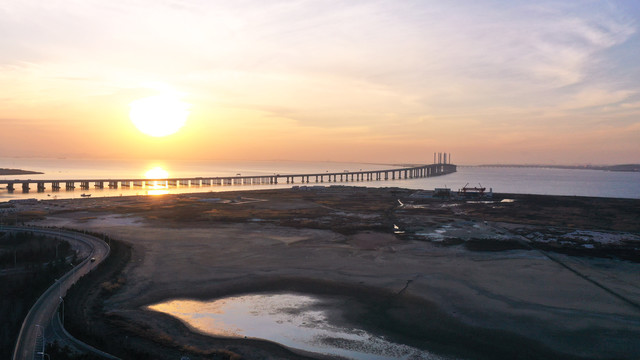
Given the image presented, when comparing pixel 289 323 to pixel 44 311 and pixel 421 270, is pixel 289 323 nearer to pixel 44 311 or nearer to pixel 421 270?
pixel 44 311

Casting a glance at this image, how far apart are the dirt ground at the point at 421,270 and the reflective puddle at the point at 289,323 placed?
3.30 ft

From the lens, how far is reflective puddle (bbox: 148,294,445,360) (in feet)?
62.5

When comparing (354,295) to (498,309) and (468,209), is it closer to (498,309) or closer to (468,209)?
(498,309)

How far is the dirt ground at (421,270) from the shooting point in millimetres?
20594

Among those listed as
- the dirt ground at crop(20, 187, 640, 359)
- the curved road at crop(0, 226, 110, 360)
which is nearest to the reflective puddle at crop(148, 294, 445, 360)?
the dirt ground at crop(20, 187, 640, 359)

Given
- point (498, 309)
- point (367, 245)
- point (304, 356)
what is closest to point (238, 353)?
point (304, 356)

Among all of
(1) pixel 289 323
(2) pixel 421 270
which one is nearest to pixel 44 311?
(1) pixel 289 323

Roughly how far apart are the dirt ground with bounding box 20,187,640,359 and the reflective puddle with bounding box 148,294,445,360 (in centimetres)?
101

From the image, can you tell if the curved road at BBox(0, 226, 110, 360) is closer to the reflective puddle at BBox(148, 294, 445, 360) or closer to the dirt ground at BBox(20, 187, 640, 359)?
the dirt ground at BBox(20, 187, 640, 359)

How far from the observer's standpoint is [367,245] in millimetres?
41219

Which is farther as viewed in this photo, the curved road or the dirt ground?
the dirt ground

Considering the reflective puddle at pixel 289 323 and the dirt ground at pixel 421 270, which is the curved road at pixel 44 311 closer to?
the dirt ground at pixel 421 270

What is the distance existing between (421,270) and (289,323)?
13.4 m

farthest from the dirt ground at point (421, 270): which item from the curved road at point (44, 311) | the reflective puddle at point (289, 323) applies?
the curved road at point (44, 311)
